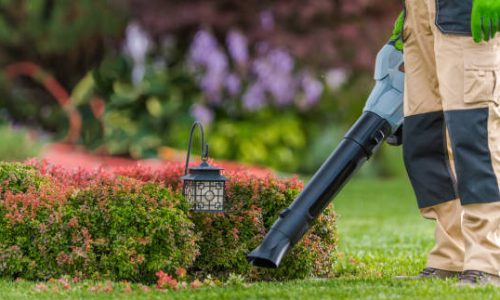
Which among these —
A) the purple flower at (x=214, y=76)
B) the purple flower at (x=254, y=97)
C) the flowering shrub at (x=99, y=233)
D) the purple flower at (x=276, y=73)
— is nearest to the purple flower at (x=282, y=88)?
the purple flower at (x=276, y=73)

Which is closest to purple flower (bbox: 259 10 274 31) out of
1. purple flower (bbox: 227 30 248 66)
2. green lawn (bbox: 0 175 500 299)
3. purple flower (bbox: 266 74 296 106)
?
purple flower (bbox: 227 30 248 66)

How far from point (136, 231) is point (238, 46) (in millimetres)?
10248

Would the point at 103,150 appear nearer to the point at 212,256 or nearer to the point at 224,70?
the point at 224,70

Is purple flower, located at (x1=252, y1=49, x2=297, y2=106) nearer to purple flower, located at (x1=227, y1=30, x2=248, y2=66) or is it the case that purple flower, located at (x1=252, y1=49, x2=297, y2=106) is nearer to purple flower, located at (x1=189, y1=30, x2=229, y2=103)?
purple flower, located at (x1=227, y1=30, x2=248, y2=66)

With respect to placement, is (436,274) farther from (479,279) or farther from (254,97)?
(254,97)

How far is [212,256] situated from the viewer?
466cm

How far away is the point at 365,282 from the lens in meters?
4.33

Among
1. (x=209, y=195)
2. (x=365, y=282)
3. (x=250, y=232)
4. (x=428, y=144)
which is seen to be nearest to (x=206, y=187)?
(x=209, y=195)

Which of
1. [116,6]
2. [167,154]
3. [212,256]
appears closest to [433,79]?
[212,256]

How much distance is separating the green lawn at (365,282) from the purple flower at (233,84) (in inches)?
230

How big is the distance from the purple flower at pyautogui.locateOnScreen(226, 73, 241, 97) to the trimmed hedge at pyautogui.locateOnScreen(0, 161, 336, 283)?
390 inches

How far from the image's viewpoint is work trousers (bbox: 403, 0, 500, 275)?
3.96 m

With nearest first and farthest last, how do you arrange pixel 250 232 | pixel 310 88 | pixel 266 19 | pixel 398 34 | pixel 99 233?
pixel 99 233
pixel 398 34
pixel 250 232
pixel 266 19
pixel 310 88

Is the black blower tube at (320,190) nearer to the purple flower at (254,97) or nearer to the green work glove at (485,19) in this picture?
the green work glove at (485,19)
